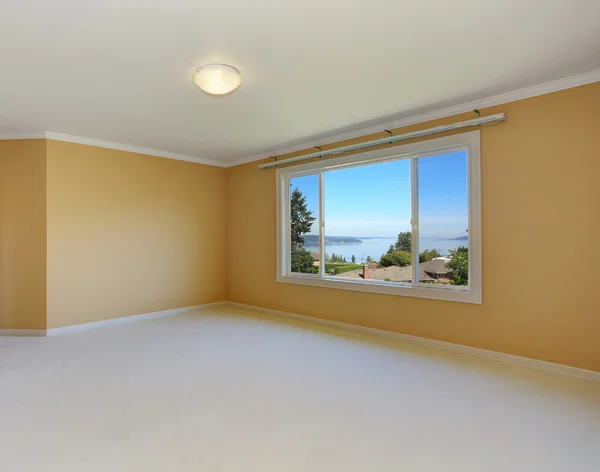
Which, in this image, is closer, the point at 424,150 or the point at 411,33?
the point at 411,33

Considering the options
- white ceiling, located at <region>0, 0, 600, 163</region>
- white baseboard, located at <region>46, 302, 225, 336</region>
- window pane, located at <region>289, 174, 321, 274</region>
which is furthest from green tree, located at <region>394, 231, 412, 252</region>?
white baseboard, located at <region>46, 302, 225, 336</region>

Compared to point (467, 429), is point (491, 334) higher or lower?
higher

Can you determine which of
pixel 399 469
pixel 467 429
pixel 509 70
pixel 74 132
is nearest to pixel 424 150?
pixel 509 70

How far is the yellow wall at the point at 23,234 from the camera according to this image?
14.4 ft

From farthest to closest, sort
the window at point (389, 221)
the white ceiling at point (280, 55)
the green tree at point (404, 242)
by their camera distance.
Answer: the green tree at point (404, 242), the window at point (389, 221), the white ceiling at point (280, 55)

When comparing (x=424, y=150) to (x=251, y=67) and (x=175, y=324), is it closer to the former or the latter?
(x=251, y=67)

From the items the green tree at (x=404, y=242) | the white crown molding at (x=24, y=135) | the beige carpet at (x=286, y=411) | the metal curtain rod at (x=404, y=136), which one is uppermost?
the white crown molding at (x=24, y=135)

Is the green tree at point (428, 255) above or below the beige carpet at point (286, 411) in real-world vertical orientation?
above

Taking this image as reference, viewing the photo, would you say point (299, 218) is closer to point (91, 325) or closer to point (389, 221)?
point (389, 221)

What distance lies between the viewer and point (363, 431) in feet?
7.08

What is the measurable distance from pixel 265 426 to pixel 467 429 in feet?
4.09

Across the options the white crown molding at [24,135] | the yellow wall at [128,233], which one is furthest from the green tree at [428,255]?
the white crown molding at [24,135]

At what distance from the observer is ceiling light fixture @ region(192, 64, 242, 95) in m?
2.65

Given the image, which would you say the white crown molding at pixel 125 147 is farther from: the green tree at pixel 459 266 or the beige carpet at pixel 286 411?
the green tree at pixel 459 266
